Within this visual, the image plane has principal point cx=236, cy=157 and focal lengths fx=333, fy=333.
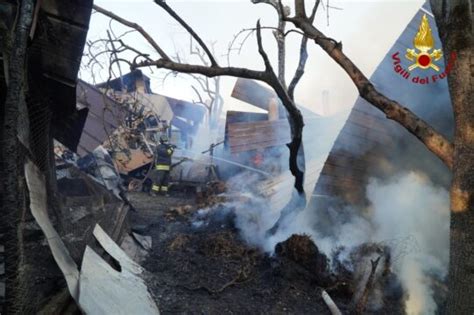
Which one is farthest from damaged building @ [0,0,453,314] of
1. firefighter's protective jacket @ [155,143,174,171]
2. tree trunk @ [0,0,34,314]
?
firefighter's protective jacket @ [155,143,174,171]

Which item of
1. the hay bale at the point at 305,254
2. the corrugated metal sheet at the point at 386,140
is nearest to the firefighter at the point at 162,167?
the corrugated metal sheet at the point at 386,140

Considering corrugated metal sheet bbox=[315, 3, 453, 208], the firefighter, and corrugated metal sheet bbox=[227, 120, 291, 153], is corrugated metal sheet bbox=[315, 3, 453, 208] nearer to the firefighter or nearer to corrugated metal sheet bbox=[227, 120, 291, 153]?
corrugated metal sheet bbox=[227, 120, 291, 153]

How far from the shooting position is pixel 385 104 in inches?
134

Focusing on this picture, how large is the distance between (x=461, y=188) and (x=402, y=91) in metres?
5.10

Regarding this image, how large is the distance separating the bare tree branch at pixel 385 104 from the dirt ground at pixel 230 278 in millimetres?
3637

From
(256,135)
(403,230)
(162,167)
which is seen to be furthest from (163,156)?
(403,230)

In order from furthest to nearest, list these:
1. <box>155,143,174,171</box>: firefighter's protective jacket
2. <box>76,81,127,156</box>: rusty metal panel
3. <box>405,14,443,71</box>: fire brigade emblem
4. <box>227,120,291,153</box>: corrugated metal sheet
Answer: <box>155,143,174,171</box>: firefighter's protective jacket < <box>227,120,291,153</box>: corrugated metal sheet < <box>76,81,127,156</box>: rusty metal panel < <box>405,14,443,71</box>: fire brigade emblem

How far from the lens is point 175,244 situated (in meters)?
8.04

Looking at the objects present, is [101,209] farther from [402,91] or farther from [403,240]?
[402,91]

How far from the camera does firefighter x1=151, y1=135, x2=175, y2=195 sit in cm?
1448

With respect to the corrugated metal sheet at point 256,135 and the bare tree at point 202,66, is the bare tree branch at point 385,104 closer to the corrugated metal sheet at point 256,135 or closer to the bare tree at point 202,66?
the bare tree at point 202,66

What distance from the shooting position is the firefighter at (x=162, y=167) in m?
14.5

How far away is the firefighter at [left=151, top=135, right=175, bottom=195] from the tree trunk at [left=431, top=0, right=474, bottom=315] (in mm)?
12598

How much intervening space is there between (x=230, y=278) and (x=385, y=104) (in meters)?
4.58
